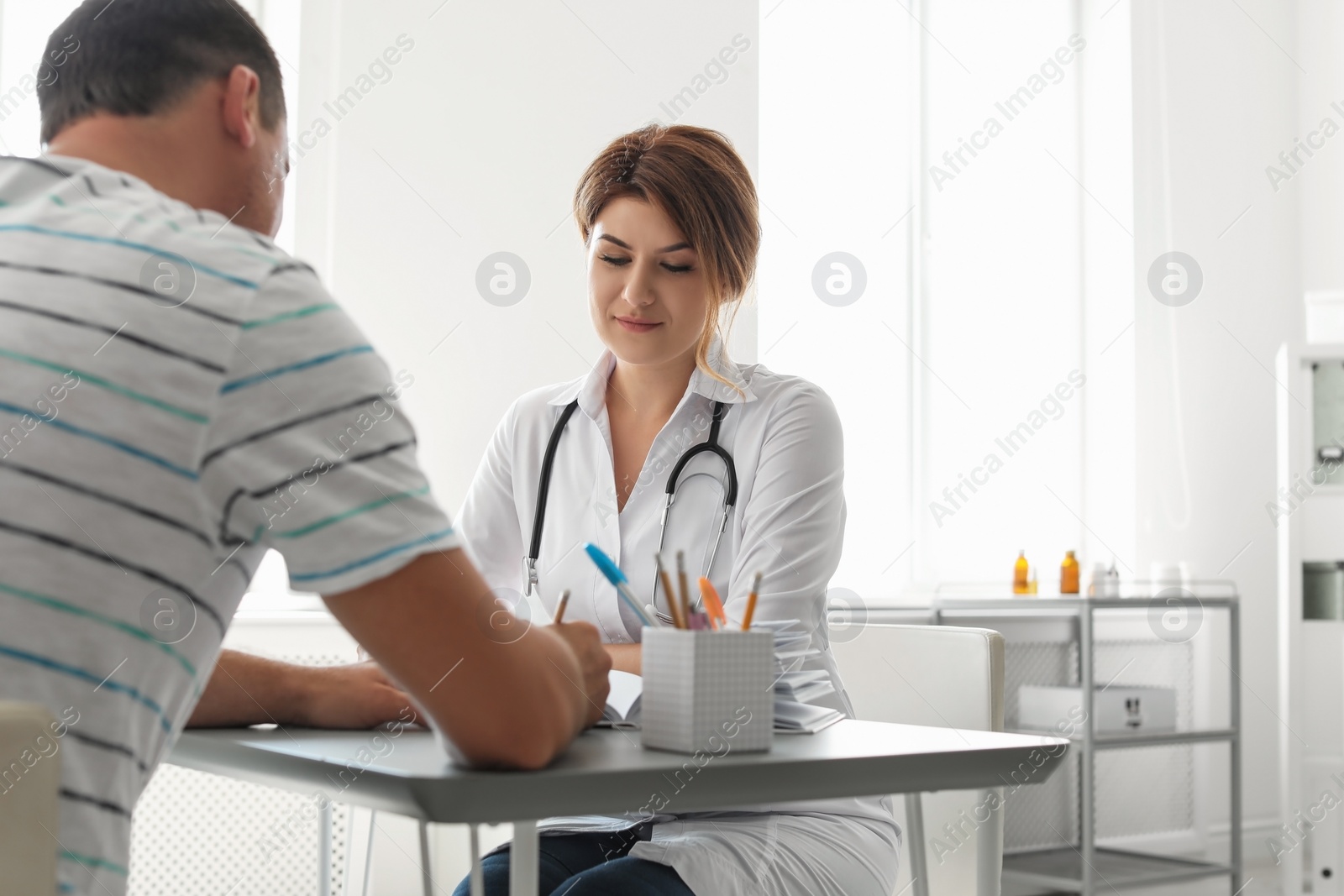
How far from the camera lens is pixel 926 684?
5.93 ft

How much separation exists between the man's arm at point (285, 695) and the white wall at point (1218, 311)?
3595 mm

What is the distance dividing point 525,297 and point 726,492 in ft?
5.36

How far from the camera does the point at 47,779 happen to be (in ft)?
2.14

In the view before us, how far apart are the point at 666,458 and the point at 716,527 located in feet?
0.51

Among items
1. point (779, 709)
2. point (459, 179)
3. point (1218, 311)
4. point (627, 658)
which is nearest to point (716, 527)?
point (627, 658)

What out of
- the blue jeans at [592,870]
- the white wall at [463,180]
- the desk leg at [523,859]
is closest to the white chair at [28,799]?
the desk leg at [523,859]

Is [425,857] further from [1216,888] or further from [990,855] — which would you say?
[1216,888]

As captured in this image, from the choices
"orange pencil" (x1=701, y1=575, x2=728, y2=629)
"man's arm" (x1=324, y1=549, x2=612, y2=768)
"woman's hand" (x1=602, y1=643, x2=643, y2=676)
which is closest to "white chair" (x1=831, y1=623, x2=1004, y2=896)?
"woman's hand" (x1=602, y1=643, x2=643, y2=676)

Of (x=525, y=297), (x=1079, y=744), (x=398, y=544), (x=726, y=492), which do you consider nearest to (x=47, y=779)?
(x=398, y=544)

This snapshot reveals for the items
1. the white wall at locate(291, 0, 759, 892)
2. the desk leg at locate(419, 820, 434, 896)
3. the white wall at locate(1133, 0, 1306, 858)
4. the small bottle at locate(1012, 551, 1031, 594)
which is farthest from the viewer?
the white wall at locate(1133, 0, 1306, 858)

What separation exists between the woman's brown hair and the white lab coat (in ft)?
0.37

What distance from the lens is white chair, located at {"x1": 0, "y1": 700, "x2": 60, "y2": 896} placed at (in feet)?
2.06

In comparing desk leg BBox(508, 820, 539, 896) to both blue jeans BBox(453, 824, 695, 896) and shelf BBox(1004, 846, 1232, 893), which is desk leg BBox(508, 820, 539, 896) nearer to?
blue jeans BBox(453, 824, 695, 896)

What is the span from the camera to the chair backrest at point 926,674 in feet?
5.65
